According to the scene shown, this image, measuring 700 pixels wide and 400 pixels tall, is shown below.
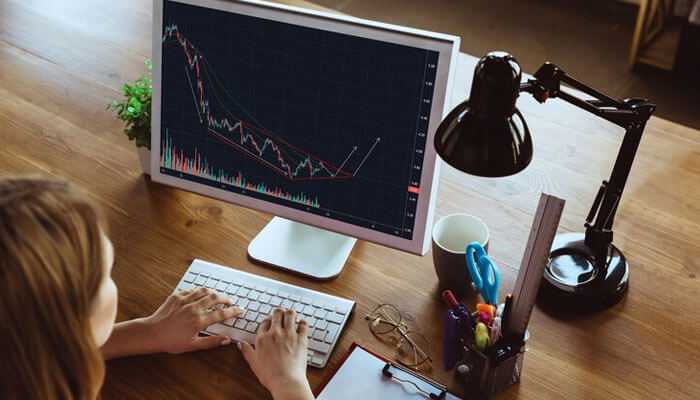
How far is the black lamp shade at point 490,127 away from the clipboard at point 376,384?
348mm

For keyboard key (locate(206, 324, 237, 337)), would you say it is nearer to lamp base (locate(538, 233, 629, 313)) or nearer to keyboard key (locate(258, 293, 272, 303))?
keyboard key (locate(258, 293, 272, 303))

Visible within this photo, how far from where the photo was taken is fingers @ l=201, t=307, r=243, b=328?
1.17 meters

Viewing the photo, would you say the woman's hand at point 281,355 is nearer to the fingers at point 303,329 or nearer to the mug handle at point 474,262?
the fingers at point 303,329

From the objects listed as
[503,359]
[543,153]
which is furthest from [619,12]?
[503,359]

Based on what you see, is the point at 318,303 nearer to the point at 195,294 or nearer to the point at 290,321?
the point at 290,321

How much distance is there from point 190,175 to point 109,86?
543 millimetres

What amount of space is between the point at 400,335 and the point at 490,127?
42 centimetres

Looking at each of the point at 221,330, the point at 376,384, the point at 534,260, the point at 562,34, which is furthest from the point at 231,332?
the point at 562,34

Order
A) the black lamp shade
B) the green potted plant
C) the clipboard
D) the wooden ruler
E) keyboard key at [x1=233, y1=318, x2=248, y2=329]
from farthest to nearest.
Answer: the green potted plant → keyboard key at [x1=233, y1=318, x2=248, y2=329] → the clipboard → the wooden ruler → the black lamp shade

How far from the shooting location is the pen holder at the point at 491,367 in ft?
3.43

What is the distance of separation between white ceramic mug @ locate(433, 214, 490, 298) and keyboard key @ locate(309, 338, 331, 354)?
0.22 meters

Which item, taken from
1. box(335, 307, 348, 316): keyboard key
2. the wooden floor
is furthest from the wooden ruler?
the wooden floor

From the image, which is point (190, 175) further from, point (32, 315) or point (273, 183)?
point (32, 315)

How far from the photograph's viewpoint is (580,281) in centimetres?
122
